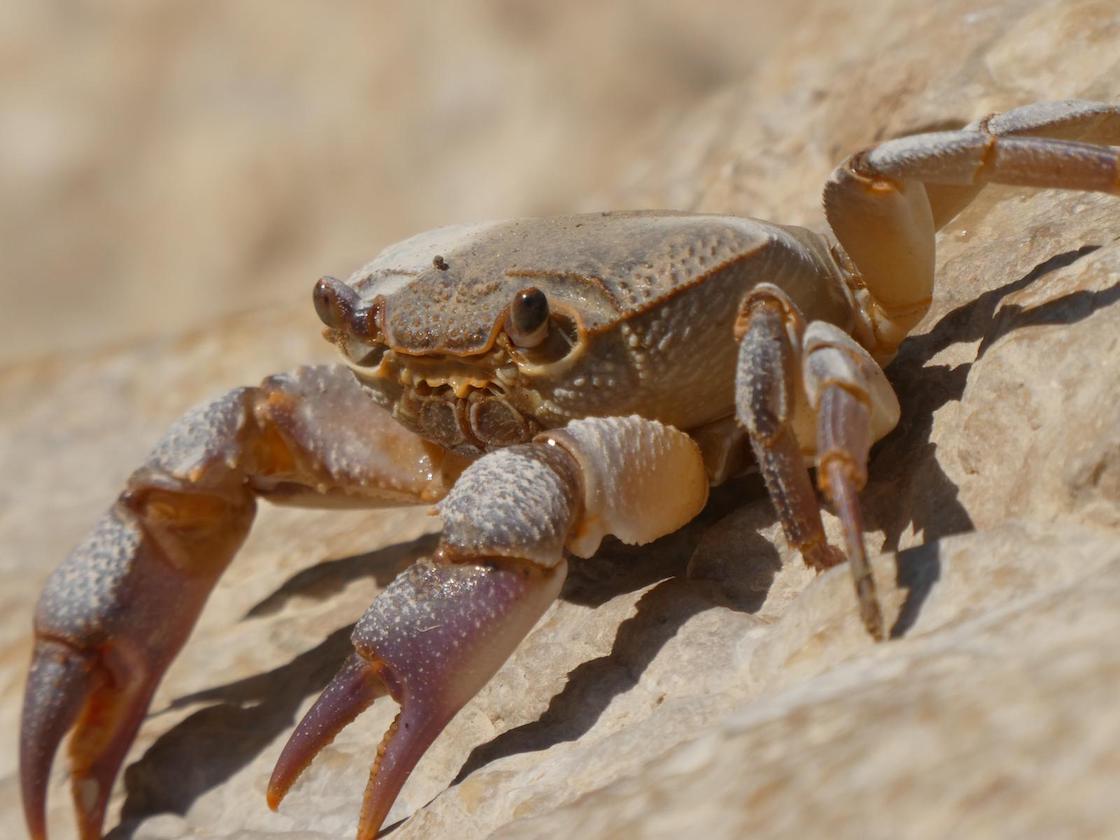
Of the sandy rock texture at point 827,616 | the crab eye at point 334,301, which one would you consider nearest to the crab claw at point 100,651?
the sandy rock texture at point 827,616

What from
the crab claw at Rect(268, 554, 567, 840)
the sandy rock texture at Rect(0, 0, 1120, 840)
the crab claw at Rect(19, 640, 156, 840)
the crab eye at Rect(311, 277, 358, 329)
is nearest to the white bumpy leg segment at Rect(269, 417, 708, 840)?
the crab claw at Rect(268, 554, 567, 840)

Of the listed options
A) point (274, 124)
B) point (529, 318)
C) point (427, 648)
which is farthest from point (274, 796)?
point (274, 124)

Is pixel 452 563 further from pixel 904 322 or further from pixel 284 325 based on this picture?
pixel 284 325

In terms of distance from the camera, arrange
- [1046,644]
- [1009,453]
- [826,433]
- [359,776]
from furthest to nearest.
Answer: [359,776], [1009,453], [826,433], [1046,644]

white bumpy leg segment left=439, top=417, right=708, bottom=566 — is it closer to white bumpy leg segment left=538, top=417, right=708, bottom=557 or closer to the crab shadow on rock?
white bumpy leg segment left=538, top=417, right=708, bottom=557

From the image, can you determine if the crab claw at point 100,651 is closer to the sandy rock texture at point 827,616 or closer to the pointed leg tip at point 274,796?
the sandy rock texture at point 827,616

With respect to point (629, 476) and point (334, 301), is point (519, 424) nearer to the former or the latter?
point (629, 476)

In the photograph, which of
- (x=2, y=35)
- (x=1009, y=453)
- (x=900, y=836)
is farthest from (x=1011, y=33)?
(x=2, y=35)
